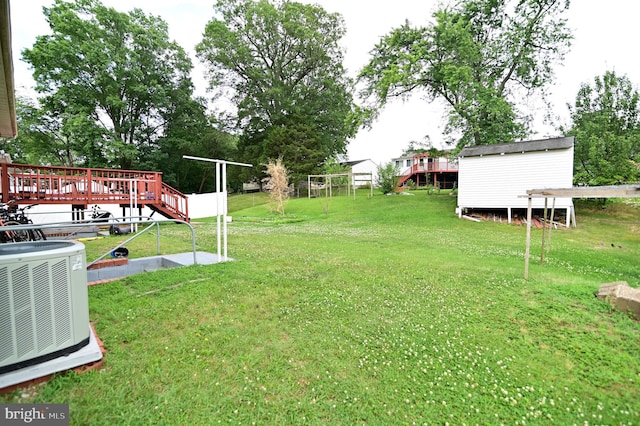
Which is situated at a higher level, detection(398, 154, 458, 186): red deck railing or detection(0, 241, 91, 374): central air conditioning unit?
detection(398, 154, 458, 186): red deck railing

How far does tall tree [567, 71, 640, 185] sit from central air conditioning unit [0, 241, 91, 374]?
63.4 ft

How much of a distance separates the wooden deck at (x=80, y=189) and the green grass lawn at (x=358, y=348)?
289 inches

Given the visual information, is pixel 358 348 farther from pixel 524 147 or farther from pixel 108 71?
pixel 108 71

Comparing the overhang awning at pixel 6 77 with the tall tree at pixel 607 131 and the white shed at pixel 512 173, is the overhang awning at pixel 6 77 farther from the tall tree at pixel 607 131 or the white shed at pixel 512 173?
the tall tree at pixel 607 131

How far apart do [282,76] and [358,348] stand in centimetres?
3227

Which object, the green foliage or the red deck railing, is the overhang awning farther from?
the red deck railing

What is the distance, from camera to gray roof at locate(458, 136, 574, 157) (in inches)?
507

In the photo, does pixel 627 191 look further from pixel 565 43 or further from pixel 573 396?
pixel 565 43

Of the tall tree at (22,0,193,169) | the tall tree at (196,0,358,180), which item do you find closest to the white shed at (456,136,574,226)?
the tall tree at (196,0,358,180)

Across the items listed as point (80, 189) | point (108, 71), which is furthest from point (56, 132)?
point (80, 189)

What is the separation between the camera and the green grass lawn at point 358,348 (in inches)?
84.9

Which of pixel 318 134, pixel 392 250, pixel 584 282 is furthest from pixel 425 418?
pixel 318 134

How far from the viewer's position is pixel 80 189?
10.3 meters

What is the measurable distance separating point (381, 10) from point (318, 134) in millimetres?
12504
